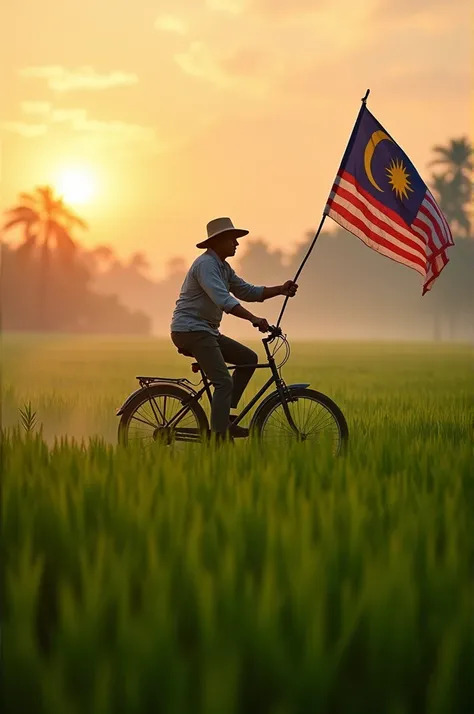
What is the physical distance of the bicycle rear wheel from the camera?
6.57m

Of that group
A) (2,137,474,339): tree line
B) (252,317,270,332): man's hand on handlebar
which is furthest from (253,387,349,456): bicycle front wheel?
(2,137,474,339): tree line

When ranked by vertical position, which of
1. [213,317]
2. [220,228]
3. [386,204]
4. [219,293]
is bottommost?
[213,317]

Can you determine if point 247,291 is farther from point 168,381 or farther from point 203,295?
point 168,381

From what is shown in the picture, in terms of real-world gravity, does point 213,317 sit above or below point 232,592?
above

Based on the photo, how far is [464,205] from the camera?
87.8 meters

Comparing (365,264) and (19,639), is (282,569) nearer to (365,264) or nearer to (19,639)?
(19,639)

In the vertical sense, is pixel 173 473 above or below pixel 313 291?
below

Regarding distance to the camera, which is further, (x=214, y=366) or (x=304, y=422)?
(x=304, y=422)

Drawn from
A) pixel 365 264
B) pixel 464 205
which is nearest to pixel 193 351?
pixel 464 205

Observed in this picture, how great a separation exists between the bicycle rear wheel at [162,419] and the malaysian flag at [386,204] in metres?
1.98

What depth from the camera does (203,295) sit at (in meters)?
6.44

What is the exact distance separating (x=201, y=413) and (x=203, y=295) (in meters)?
0.88

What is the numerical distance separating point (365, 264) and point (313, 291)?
29.0 feet

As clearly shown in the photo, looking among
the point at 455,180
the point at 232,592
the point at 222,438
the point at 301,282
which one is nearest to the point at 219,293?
the point at 222,438
